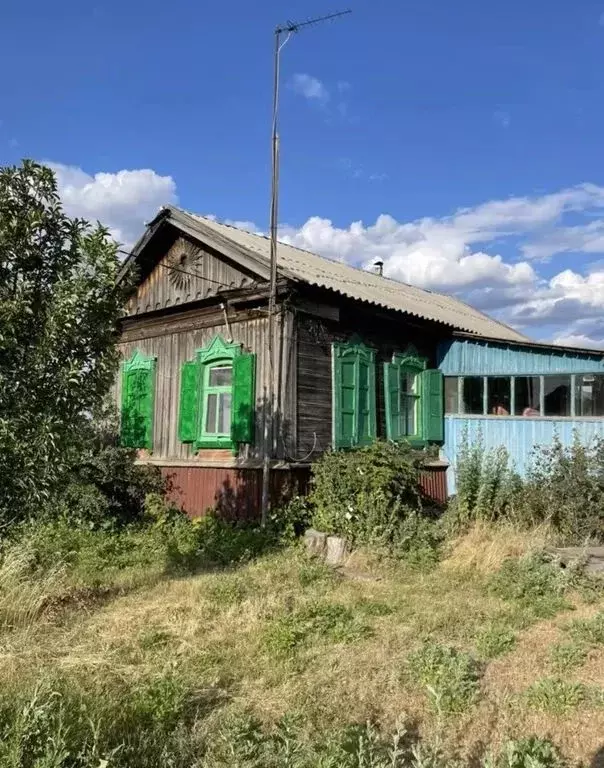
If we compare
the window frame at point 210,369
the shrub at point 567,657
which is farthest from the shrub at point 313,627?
the window frame at point 210,369

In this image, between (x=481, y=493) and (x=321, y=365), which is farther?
(x=321, y=365)

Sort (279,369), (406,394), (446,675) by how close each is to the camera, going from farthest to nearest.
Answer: (406,394) < (279,369) < (446,675)

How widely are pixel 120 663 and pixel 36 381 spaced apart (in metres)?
2.39

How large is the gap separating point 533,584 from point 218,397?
6.25 m

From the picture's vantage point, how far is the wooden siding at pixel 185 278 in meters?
11.6

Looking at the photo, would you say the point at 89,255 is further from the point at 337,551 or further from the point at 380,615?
the point at 337,551

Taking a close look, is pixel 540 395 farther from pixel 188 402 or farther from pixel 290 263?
pixel 188 402

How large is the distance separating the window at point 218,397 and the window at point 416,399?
2967 mm

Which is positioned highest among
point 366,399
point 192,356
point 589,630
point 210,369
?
point 192,356

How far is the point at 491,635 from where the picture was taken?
5.59 m

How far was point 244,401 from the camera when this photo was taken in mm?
10836

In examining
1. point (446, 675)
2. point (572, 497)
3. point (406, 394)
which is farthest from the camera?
point (406, 394)

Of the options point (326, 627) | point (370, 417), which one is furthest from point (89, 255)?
point (370, 417)

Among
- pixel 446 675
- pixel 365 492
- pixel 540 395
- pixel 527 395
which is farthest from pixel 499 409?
pixel 446 675
